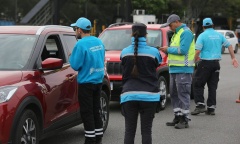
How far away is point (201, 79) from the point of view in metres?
11.5

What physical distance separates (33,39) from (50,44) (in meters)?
0.56

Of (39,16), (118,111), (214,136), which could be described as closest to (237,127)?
(214,136)

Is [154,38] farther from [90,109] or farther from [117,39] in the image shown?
[90,109]

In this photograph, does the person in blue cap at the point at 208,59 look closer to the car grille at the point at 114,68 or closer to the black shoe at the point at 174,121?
the black shoe at the point at 174,121

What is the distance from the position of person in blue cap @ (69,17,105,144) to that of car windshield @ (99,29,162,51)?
4982mm

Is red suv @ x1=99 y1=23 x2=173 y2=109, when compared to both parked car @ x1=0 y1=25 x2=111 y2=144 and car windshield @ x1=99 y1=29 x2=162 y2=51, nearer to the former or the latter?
car windshield @ x1=99 y1=29 x2=162 y2=51

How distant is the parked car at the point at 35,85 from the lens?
6.42m

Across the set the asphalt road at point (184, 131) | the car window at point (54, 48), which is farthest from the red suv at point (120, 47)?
the car window at point (54, 48)

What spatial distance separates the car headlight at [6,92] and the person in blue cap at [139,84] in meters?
1.29

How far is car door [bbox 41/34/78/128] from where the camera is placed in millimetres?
7391

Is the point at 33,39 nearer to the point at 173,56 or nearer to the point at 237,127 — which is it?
the point at 173,56

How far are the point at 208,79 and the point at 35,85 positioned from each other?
5.47 m

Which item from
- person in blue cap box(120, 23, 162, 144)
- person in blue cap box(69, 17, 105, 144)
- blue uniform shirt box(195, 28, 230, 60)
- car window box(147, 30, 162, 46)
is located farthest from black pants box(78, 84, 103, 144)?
car window box(147, 30, 162, 46)

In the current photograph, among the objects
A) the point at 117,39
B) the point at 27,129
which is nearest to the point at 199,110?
the point at 117,39
